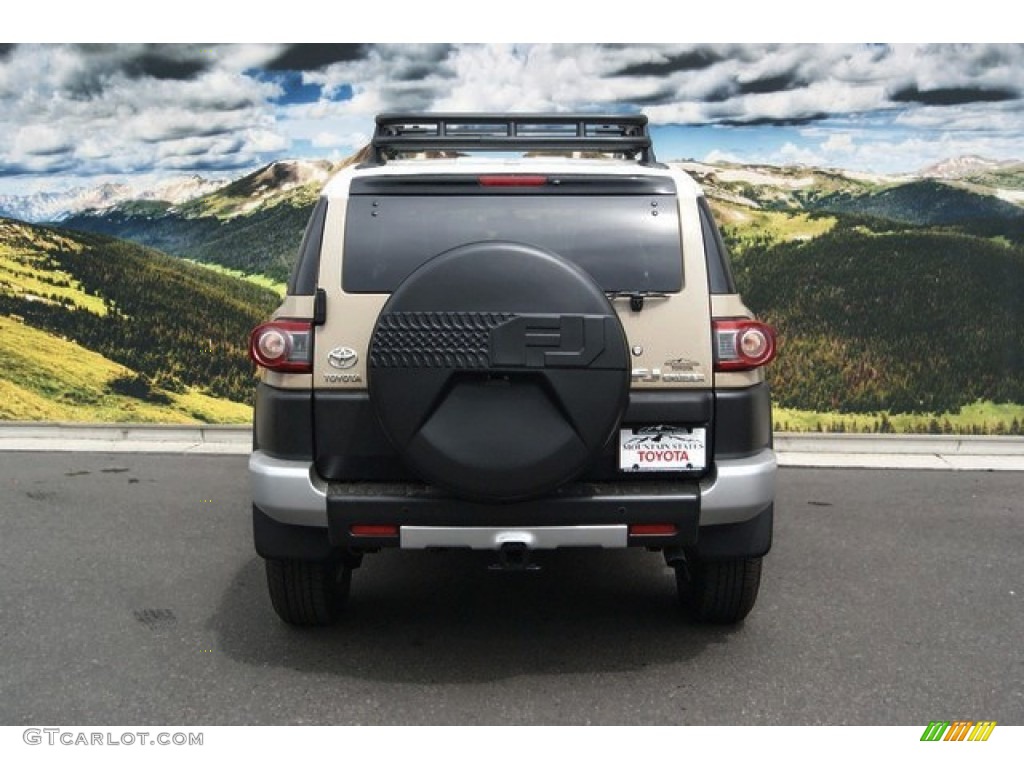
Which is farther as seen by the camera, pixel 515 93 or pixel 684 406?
pixel 515 93

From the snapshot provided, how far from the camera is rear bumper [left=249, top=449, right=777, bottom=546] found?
3596 mm

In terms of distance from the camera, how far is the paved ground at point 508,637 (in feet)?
11.7

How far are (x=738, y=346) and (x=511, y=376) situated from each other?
2.89ft

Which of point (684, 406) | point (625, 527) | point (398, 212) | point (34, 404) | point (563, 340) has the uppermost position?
point (398, 212)

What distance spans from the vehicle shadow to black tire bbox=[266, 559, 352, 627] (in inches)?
3.0

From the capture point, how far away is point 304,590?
413cm

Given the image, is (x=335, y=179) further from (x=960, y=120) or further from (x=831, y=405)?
(x=960, y=120)

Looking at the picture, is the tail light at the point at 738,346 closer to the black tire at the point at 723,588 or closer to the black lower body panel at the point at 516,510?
the black lower body panel at the point at 516,510

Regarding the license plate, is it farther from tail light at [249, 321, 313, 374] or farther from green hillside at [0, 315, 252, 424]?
green hillside at [0, 315, 252, 424]

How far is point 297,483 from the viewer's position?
3.65m

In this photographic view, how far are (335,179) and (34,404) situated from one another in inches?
302
